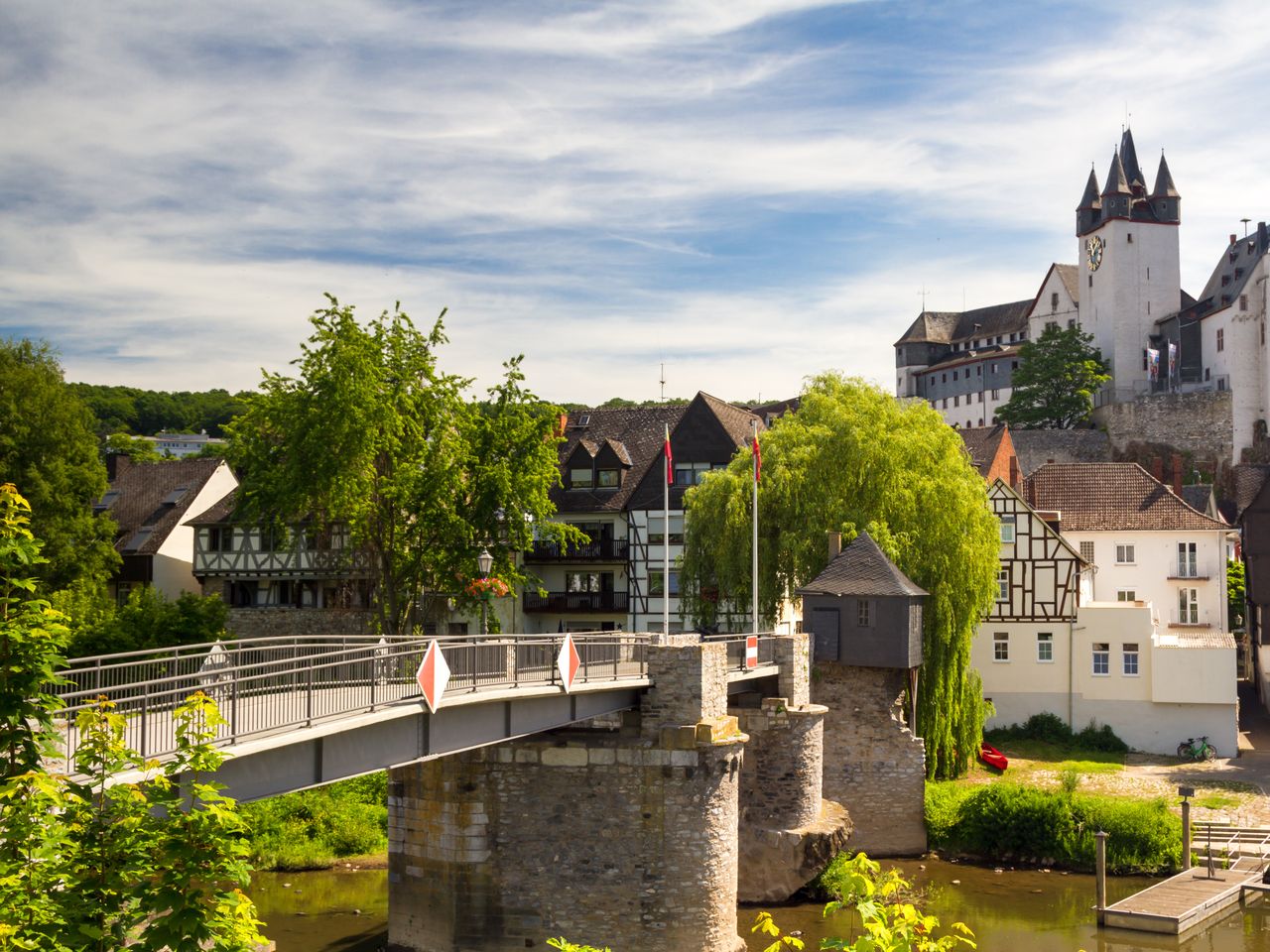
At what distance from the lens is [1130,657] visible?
4159cm

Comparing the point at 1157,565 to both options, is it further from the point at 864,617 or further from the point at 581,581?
the point at 864,617

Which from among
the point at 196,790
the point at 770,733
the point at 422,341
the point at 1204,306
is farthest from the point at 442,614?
the point at 1204,306

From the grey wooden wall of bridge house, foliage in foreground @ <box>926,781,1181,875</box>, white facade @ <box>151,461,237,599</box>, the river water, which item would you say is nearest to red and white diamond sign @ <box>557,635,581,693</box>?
the river water

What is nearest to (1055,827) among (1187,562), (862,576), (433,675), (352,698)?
(862,576)

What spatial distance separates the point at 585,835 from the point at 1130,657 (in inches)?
943

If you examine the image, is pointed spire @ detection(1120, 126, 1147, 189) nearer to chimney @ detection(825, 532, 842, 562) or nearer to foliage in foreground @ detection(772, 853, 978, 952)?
chimney @ detection(825, 532, 842, 562)

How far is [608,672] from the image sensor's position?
23406 millimetres

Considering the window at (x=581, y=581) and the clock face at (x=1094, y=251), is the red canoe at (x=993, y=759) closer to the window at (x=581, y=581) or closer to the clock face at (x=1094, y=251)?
the window at (x=581, y=581)

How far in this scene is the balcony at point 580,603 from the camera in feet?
154

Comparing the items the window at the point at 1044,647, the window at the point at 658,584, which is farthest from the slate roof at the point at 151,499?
the window at the point at 1044,647

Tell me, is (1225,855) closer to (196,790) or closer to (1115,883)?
(1115,883)

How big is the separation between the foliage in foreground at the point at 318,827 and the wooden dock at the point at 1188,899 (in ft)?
53.9

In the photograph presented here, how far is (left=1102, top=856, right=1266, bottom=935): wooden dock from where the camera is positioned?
87.9ft

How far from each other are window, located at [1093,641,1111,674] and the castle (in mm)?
50738
